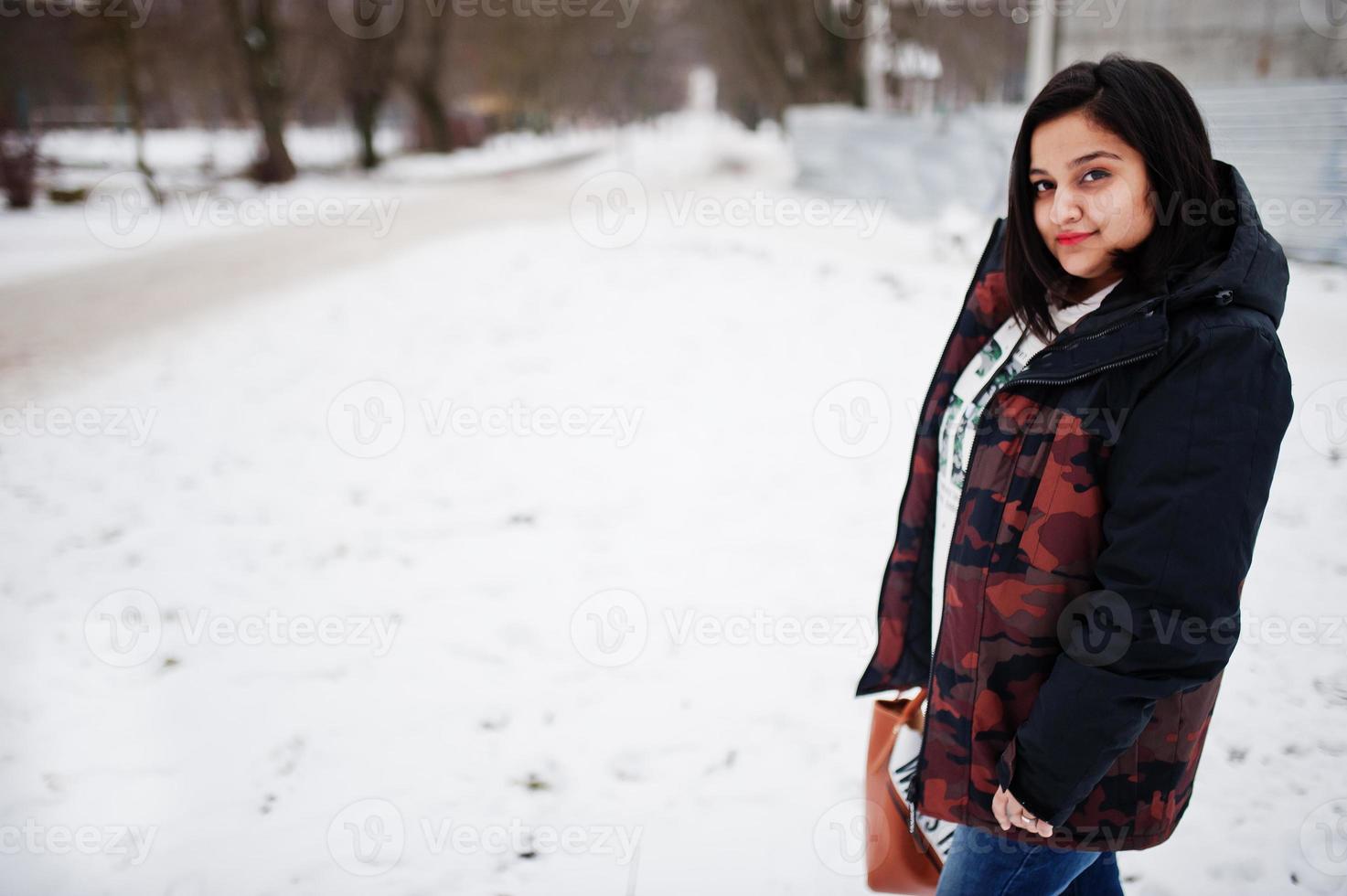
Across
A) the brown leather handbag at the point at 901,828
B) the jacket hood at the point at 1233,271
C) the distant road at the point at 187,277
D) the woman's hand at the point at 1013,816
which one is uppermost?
the jacket hood at the point at 1233,271

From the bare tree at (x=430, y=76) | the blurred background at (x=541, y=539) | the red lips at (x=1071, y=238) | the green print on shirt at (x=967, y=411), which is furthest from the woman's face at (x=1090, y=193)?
the bare tree at (x=430, y=76)

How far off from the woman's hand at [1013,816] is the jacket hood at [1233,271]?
85 centimetres

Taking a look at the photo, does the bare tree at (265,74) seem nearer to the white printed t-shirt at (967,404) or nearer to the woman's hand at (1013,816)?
the white printed t-shirt at (967,404)

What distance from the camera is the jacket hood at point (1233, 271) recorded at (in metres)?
1.19

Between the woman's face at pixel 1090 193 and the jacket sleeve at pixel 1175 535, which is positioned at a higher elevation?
the woman's face at pixel 1090 193

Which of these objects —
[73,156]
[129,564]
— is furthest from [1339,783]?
[73,156]

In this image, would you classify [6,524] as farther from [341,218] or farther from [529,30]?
[529,30]

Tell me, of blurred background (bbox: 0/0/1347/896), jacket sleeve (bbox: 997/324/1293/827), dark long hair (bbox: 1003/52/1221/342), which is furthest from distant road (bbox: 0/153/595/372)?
jacket sleeve (bbox: 997/324/1293/827)

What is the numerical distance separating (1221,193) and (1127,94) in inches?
9.3

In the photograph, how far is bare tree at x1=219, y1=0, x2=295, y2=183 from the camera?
21219 mm

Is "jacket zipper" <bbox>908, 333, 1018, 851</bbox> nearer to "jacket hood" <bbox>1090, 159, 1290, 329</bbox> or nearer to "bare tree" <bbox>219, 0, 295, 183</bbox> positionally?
"jacket hood" <bbox>1090, 159, 1290, 329</bbox>

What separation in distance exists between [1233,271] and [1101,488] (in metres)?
0.37

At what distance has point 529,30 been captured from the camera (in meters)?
37.6

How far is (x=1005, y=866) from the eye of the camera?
4.93ft
